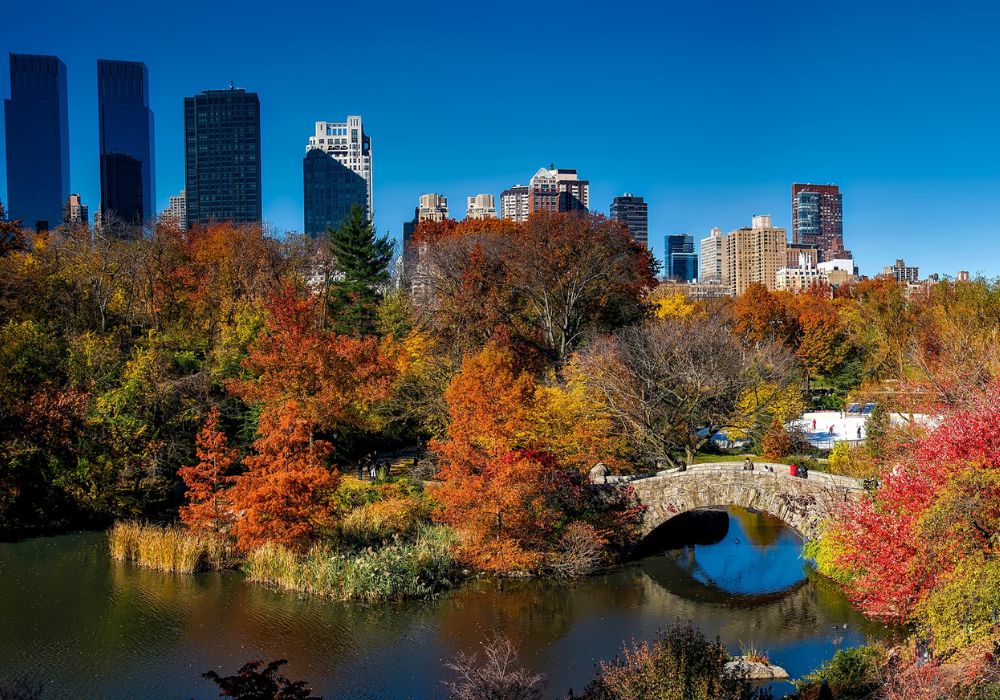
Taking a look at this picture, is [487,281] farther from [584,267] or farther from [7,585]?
[7,585]

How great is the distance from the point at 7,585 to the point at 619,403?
2335 centimetres

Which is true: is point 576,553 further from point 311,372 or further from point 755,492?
point 311,372

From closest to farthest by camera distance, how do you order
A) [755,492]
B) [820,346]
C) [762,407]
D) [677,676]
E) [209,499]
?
[677,676] < [755,492] < [209,499] < [762,407] < [820,346]

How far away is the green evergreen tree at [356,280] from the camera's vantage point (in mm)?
43938

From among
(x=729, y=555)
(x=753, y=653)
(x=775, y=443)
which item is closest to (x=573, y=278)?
(x=775, y=443)

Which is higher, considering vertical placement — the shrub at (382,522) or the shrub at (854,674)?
the shrub at (382,522)

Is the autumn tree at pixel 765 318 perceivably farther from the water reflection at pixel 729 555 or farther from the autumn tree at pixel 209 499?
the autumn tree at pixel 209 499

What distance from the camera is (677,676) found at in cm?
1406

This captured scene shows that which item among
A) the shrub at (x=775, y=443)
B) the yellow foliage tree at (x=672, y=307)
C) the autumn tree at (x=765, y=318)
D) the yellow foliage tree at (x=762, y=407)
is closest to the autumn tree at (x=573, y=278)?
the yellow foliage tree at (x=762, y=407)

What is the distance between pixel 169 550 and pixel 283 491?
5.19 metres

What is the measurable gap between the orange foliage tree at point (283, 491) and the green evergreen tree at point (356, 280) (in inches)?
671

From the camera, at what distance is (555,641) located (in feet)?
73.4

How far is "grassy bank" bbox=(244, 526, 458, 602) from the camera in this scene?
25.4 m

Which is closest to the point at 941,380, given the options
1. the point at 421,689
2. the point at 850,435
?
the point at 850,435
